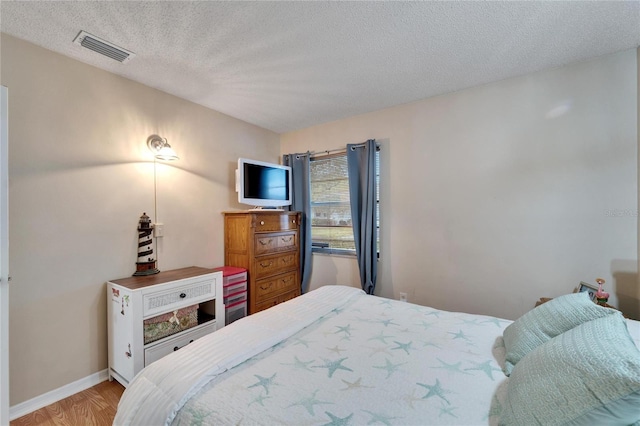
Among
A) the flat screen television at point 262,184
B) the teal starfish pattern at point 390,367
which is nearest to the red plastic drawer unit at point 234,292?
the flat screen television at point 262,184

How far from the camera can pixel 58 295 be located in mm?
1911

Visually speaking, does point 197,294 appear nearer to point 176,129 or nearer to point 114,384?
point 114,384

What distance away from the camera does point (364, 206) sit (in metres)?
3.05

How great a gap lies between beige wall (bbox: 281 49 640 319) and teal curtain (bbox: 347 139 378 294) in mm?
132

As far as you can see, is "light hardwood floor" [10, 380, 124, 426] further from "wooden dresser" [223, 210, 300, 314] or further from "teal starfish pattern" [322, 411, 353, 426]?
"teal starfish pattern" [322, 411, 353, 426]

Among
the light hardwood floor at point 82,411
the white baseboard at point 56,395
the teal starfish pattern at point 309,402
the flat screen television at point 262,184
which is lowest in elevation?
the light hardwood floor at point 82,411

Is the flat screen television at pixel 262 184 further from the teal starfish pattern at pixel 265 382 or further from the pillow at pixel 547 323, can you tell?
the pillow at pixel 547 323

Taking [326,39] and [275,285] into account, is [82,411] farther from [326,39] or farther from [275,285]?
[326,39]

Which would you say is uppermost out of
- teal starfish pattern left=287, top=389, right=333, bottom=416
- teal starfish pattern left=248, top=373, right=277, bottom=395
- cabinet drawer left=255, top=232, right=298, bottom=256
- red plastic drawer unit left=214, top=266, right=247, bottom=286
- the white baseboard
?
cabinet drawer left=255, top=232, right=298, bottom=256

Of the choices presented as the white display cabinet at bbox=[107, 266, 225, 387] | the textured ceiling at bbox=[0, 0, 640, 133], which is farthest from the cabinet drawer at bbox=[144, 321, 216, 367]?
the textured ceiling at bbox=[0, 0, 640, 133]

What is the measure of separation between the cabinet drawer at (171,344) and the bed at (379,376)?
38.1 inches

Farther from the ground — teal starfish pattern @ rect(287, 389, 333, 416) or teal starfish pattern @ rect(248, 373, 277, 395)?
teal starfish pattern @ rect(248, 373, 277, 395)

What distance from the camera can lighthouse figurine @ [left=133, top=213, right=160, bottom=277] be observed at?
7.55 feet

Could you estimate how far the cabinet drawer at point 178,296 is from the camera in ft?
6.37
